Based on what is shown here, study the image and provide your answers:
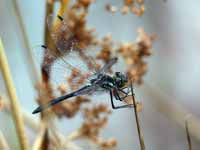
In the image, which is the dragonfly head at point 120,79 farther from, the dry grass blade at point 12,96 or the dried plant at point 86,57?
the dry grass blade at point 12,96

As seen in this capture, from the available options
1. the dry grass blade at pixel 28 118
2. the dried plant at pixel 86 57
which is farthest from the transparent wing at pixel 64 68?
the dry grass blade at pixel 28 118

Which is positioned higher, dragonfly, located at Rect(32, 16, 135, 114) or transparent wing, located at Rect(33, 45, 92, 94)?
transparent wing, located at Rect(33, 45, 92, 94)

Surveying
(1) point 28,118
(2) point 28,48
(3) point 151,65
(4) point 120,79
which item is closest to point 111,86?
(4) point 120,79

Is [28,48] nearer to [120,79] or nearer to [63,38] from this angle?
[63,38]

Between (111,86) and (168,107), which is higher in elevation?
(111,86)

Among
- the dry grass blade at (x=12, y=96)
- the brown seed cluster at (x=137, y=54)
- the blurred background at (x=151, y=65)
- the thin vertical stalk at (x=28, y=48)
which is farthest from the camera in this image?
the blurred background at (x=151, y=65)

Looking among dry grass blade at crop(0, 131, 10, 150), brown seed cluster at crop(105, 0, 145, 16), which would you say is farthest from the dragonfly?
brown seed cluster at crop(105, 0, 145, 16)

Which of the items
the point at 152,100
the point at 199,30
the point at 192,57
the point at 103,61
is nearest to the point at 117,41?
the point at 103,61

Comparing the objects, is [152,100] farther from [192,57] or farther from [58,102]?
[192,57]

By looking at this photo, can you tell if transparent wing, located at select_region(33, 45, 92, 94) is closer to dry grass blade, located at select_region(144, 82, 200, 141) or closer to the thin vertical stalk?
the thin vertical stalk
